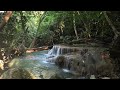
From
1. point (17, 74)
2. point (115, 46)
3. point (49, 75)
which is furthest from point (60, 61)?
point (115, 46)

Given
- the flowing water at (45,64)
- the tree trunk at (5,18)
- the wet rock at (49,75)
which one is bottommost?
the wet rock at (49,75)

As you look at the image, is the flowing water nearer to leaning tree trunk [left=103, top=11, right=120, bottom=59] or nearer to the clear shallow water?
the clear shallow water

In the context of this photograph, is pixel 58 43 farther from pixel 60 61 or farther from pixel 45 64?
Result: pixel 45 64

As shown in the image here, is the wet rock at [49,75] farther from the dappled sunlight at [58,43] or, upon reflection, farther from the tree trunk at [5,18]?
the tree trunk at [5,18]

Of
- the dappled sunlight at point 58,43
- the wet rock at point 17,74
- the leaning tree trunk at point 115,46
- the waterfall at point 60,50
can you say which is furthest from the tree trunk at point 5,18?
the leaning tree trunk at point 115,46

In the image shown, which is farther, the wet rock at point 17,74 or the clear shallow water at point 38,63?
the clear shallow water at point 38,63

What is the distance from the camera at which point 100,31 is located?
13.9 feet

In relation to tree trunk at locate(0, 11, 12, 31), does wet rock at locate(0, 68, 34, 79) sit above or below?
below

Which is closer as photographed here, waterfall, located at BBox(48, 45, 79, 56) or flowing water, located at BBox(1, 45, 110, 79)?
flowing water, located at BBox(1, 45, 110, 79)

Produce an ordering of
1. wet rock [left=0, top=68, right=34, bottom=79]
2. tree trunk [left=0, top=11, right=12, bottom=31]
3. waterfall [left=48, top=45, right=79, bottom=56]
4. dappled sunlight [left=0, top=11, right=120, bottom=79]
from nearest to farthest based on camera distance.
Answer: wet rock [left=0, top=68, right=34, bottom=79] < dappled sunlight [left=0, top=11, right=120, bottom=79] < tree trunk [left=0, top=11, right=12, bottom=31] < waterfall [left=48, top=45, right=79, bottom=56]

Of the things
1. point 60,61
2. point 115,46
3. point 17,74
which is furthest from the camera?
point 60,61

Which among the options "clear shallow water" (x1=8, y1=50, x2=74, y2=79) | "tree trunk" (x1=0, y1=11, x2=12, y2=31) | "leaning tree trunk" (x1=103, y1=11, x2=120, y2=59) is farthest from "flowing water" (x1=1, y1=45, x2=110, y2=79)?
"tree trunk" (x1=0, y1=11, x2=12, y2=31)

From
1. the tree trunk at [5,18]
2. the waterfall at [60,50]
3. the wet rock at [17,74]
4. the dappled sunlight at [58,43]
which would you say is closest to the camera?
the wet rock at [17,74]
